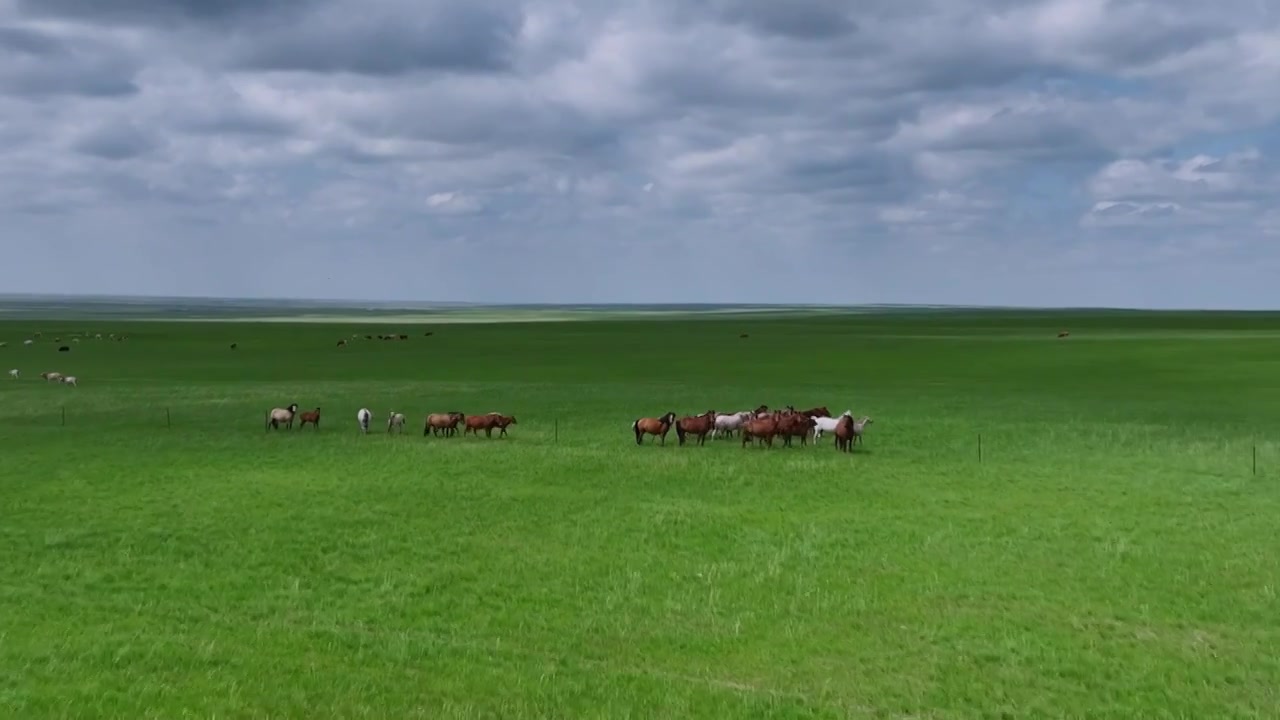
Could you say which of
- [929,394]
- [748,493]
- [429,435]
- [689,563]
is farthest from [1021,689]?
[929,394]

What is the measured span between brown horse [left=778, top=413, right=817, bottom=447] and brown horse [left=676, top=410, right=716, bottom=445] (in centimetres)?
244

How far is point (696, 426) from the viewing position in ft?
113

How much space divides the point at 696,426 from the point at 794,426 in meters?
3.21

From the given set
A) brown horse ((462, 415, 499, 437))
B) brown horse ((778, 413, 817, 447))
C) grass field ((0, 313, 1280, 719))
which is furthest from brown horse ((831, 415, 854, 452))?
brown horse ((462, 415, 499, 437))

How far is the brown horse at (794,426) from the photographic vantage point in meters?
33.5

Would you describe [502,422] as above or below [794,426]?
below

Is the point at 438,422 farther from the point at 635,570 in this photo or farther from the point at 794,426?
the point at 635,570

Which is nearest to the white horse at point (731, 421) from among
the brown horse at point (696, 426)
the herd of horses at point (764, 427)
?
the herd of horses at point (764, 427)

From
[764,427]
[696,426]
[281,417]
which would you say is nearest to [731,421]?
[696,426]

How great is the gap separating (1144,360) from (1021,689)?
67.6 m

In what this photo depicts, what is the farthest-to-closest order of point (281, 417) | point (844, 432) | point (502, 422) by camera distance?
1. point (281, 417)
2. point (502, 422)
3. point (844, 432)

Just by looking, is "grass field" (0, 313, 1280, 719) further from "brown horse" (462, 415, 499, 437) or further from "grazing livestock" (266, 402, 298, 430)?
"brown horse" (462, 415, 499, 437)

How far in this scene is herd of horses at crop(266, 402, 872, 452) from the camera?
3344cm

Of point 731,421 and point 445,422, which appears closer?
point 731,421
